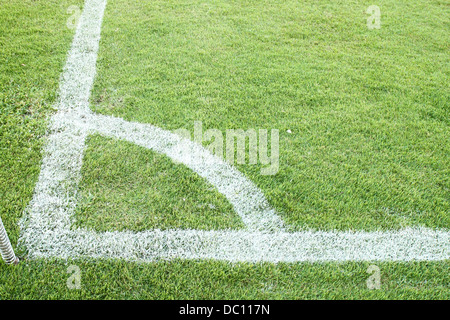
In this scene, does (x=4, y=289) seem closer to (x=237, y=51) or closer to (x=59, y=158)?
(x=59, y=158)

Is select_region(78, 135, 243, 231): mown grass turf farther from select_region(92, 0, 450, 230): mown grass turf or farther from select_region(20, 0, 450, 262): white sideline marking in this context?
select_region(92, 0, 450, 230): mown grass turf

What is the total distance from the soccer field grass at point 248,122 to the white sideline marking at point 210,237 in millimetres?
56

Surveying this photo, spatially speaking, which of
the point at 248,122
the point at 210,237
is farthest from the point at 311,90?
the point at 210,237

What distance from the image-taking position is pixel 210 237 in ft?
7.64

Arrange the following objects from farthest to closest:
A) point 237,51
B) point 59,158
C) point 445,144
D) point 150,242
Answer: point 237,51 → point 445,144 → point 59,158 → point 150,242

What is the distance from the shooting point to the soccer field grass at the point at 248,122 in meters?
2.15

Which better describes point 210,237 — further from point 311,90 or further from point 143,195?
point 311,90

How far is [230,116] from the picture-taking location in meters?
3.21

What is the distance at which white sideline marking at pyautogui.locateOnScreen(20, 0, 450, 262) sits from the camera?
223 cm

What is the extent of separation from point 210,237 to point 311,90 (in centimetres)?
190

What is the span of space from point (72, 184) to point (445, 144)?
2.94 m

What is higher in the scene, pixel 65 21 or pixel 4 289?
pixel 65 21
